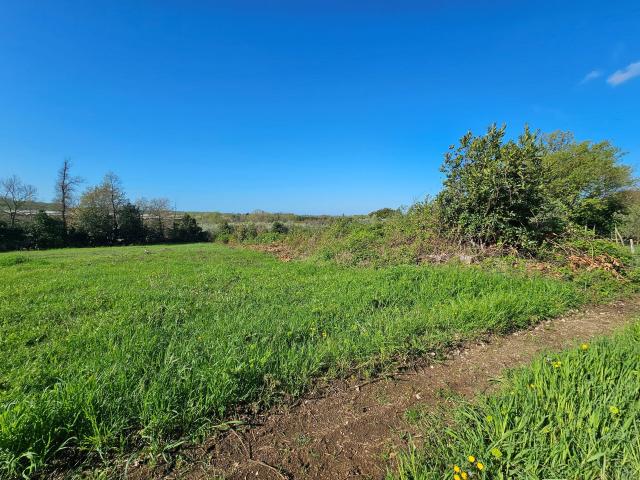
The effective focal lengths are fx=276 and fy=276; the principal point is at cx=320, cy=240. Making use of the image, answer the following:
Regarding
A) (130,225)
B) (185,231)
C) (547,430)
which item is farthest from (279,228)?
(547,430)

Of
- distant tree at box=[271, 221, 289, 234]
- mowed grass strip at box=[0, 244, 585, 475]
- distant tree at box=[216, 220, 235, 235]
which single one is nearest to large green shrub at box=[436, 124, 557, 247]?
mowed grass strip at box=[0, 244, 585, 475]

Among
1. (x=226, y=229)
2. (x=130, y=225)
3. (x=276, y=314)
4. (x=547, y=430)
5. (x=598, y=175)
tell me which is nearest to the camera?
(x=547, y=430)

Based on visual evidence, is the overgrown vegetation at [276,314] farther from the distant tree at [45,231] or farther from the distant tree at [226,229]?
the distant tree at [45,231]

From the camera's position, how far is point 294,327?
3875 millimetres

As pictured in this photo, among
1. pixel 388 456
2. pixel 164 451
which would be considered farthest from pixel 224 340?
pixel 388 456

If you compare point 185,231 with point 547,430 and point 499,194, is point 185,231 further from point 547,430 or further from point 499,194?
point 547,430

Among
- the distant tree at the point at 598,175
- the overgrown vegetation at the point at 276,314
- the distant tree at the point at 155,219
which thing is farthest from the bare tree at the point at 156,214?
the distant tree at the point at 598,175

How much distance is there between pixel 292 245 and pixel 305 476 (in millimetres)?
17461

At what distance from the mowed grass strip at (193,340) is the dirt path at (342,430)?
0.75 feet

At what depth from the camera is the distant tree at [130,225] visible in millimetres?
31984

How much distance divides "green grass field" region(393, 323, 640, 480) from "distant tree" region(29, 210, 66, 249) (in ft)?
123

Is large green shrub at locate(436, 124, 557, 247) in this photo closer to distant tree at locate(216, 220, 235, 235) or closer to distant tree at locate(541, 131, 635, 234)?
distant tree at locate(541, 131, 635, 234)

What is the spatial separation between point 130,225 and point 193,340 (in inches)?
1399

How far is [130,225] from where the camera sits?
32.3 meters
